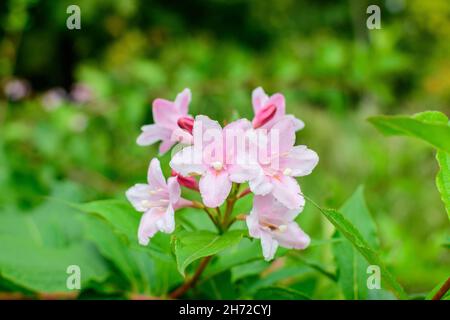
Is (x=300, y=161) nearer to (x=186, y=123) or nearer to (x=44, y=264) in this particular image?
(x=186, y=123)

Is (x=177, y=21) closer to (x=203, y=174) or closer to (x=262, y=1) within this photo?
(x=262, y=1)

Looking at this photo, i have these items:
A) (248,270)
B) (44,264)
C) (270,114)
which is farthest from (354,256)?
(44,264)

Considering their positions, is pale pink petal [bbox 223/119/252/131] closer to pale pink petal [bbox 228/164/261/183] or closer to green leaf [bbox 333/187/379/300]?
pale pink petal [bbox 228/164/261/183]

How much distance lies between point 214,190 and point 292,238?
14 cm

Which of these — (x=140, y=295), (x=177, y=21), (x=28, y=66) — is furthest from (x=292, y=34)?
(x=140, y=295)

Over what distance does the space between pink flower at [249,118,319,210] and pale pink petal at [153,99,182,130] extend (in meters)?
0.16

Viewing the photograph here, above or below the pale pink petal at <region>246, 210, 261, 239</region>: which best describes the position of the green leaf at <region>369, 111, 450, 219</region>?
above

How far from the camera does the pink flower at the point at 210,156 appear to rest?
697 mm

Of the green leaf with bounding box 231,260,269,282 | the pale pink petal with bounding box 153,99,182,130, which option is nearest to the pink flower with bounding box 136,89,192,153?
the pale pink petal with bounding box 153,99,182,130

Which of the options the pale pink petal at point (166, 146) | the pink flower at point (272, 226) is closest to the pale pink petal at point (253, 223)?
the pink flower at point (272, 226)

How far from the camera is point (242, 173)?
69cm

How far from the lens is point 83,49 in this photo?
28.8 ft

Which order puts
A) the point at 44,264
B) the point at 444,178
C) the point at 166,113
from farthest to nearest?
the point at 44,264, the point at 166,113, the point at 444,178

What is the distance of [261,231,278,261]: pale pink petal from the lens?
0.72 meters
